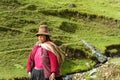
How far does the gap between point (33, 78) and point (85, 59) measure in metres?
10.0

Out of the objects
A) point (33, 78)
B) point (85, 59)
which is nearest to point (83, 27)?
point (85, 59)

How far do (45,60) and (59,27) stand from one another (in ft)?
45.7

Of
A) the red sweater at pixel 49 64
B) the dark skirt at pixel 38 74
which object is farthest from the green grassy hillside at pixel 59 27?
the red sweater at pixel 49 64

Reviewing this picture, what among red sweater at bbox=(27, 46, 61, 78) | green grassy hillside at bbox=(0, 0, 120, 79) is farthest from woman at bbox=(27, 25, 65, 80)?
green grassy hillside at bbox=(0, 0, 120, 79)

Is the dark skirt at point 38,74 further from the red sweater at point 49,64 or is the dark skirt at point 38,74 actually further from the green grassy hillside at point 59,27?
the green grassy hillside at point 59,27

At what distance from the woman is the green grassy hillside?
623 cm

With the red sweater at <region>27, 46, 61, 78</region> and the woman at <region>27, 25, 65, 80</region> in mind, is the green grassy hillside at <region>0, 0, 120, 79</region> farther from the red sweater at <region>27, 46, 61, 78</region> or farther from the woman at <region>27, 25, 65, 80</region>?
the red sweater at <region>27, 46, 61, 78</region>

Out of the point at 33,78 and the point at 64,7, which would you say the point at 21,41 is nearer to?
the point at 64,7

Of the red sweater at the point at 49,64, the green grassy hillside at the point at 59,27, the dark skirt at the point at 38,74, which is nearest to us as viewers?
the red sweater at the point at 49,64

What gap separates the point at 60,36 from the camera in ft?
72.6

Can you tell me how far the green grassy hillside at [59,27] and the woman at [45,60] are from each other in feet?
20.5

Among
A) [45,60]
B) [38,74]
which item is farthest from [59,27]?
[45,60]

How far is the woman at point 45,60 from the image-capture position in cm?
982

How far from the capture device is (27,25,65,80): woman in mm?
9825
